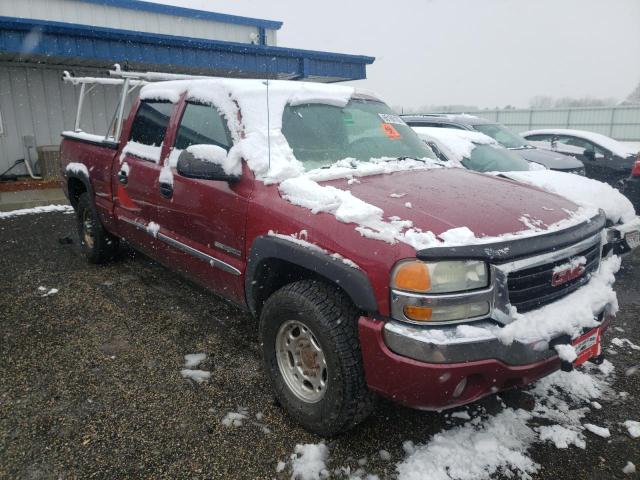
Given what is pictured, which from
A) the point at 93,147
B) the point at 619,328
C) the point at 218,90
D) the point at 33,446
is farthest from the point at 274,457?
the point at 93,147

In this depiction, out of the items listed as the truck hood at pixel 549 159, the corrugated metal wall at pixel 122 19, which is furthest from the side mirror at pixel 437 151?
the corrugated metal wall at pixel 122 19

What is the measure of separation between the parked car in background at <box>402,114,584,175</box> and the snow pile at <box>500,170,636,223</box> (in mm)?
2004

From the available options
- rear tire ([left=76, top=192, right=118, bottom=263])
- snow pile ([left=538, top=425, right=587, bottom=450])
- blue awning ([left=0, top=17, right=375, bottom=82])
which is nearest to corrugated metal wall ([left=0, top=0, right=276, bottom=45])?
blue awning ([left=0, top=17, right=375, bottom=82])

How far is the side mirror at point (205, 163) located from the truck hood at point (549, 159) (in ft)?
19.2

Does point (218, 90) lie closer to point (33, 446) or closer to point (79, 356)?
point (79, 356)

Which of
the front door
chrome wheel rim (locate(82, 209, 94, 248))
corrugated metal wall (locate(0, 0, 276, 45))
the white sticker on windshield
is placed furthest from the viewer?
corrugated metal wall (locate(0, 0, 276, 45))

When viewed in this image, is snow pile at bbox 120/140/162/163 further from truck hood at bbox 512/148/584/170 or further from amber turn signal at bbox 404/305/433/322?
truck hood at bbox 512/148/584/170

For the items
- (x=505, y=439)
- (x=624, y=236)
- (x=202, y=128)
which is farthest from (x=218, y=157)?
(x=624, y=236)

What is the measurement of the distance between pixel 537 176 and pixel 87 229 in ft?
17.1

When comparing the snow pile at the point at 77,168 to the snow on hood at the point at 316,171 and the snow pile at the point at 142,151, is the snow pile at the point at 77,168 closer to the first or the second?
→ the snow pile at the point at 142,151

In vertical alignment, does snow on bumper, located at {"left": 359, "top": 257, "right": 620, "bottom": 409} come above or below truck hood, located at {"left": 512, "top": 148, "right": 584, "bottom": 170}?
below

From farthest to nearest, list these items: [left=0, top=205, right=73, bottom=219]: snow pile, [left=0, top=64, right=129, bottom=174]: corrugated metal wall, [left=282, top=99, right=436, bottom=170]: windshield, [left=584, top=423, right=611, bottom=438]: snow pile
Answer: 1. [left=0, top=64, right=129, bottom=174]: corrugated metal wall
2. [left=0, top=205, right=73, bottom=219]: snow pile
3. [left=282, top=99, right=436, bottom=170]: windshield
4. [left=584, top=423, right=611, bottom=438]: snow pile

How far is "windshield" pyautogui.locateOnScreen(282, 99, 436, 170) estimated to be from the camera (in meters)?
3.07

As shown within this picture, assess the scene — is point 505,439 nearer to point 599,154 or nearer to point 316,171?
point 316,171
